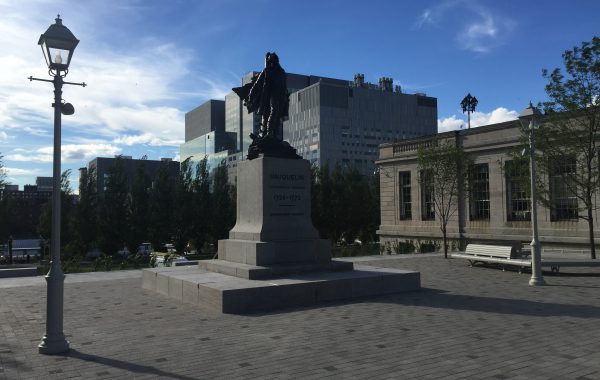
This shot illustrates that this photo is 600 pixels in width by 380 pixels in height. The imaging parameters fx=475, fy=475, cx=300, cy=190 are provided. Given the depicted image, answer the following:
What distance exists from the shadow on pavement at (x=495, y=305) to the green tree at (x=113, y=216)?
3207 centimetres

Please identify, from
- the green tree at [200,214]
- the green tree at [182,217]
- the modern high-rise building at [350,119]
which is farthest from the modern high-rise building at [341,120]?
the green tree at [182,217]

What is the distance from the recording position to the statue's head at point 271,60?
14.2 m

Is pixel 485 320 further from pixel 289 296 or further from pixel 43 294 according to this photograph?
pixel 43 294

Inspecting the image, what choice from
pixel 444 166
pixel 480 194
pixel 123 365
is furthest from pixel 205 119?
pixel 123 365

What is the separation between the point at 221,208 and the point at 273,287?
33012 millimetres

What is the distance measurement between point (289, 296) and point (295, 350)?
3.59 m

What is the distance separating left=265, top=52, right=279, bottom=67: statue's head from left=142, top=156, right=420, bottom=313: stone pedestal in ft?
10.1

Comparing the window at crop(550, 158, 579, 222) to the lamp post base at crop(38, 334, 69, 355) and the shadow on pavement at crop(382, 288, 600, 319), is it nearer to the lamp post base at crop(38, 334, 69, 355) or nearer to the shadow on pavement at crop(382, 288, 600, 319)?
the shadow on pavement at crop(382, 288, 600, 319)

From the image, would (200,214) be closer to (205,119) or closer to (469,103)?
(469,103)

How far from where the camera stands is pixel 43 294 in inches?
508

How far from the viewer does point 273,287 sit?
10.3 meters

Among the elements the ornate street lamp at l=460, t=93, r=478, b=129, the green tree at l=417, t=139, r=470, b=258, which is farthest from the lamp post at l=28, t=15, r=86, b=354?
the ornate street lamp at l=460, t=93, r=478, b=129

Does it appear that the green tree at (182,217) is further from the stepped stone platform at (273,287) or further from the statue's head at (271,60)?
the statue's head at (271,60)

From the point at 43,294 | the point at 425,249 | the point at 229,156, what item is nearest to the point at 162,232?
the point at 425,249
